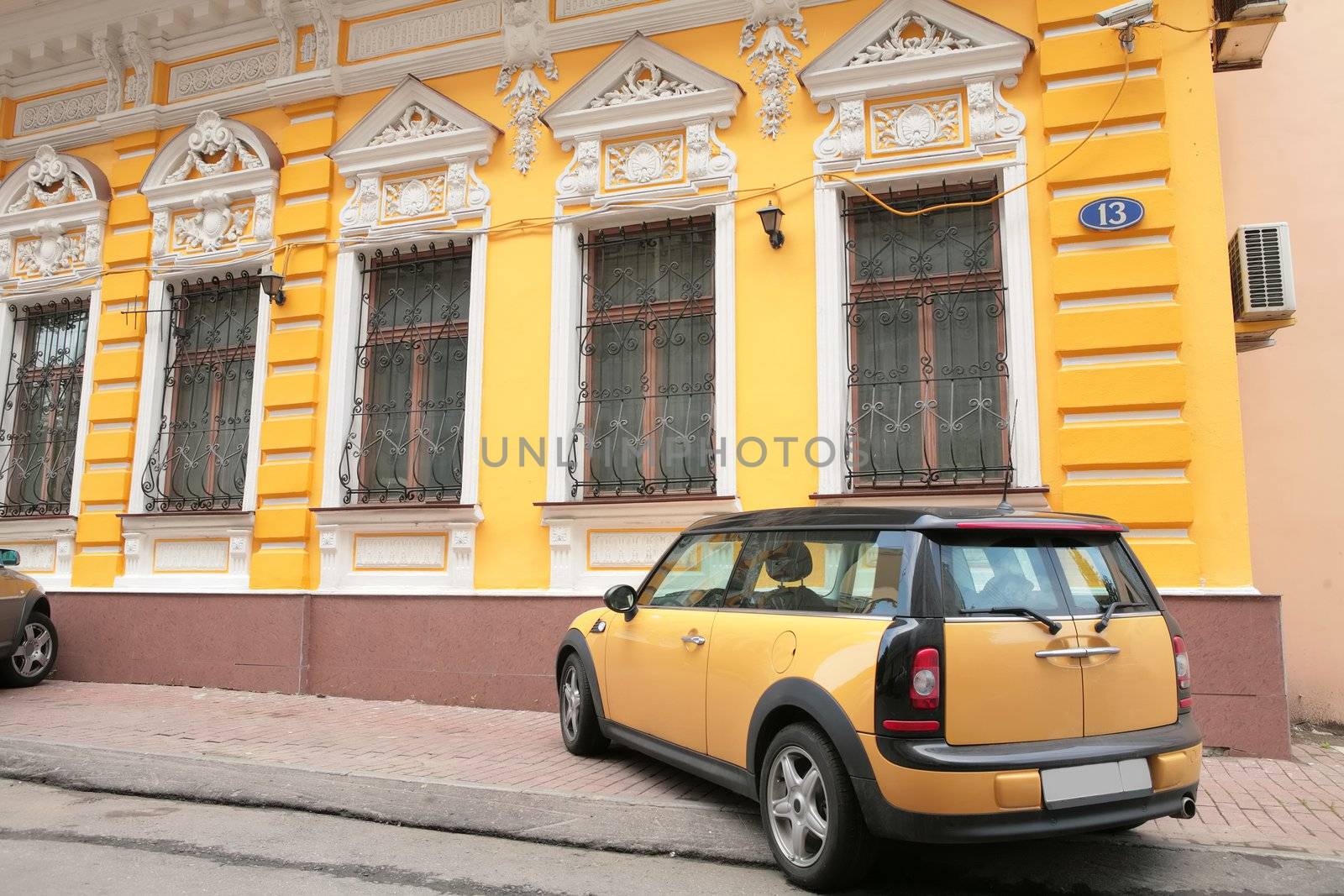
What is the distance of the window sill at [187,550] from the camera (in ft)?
29.6

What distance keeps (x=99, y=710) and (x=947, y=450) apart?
6.94 m

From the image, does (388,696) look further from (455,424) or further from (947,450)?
(947,450)

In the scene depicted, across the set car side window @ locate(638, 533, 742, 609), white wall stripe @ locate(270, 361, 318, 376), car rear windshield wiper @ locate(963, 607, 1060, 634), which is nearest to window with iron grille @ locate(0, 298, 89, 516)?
white wall stripe @ locate(270, 361, 318, 376)

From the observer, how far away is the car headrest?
4.23 meters

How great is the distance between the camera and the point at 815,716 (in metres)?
3.70

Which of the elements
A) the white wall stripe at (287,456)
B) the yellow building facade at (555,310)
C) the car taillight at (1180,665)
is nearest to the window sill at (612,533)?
the yellow building facade at (555,310)

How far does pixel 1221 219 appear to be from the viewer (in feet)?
22.3

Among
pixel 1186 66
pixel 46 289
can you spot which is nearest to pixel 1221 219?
pixel 1186 66

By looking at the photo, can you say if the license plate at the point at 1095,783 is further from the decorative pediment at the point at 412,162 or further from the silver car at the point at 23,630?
the silver car at the point at 23,630

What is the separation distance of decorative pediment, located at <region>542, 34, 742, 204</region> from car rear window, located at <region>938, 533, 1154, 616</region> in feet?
16.6

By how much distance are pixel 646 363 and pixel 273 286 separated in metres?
3.65

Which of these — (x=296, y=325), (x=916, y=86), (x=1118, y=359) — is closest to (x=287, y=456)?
(x=296, y=325)

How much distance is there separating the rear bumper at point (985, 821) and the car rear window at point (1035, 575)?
0.70 metres

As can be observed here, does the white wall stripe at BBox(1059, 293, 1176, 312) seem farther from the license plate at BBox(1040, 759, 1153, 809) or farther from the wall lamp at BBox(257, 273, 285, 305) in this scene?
the wall lamp at BBox(257, 273, 285, 305)
